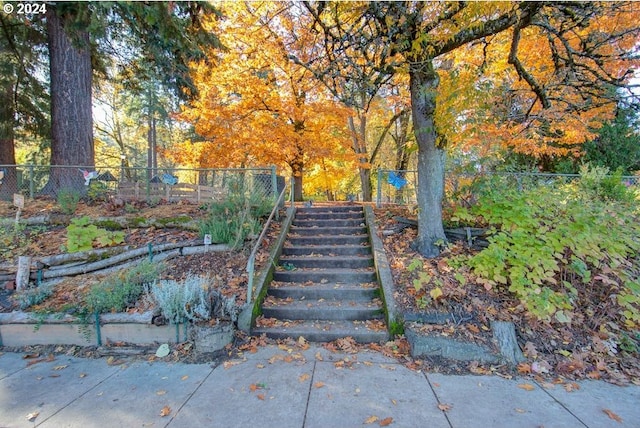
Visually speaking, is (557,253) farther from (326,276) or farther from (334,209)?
(334,209)

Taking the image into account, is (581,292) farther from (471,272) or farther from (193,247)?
(193,247)

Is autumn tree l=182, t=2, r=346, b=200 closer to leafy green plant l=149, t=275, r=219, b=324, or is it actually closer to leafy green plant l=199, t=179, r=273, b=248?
leafy green plant l=199, t=179, r=273, b=248

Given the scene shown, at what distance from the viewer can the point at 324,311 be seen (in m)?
3.90

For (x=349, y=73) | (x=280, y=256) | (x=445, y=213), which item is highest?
(x=349, y=73)

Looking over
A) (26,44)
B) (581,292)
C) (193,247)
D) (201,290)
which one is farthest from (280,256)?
(26,44)

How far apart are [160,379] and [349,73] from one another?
14.7 feet

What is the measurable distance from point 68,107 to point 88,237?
3747 mm

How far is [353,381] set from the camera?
2789mm

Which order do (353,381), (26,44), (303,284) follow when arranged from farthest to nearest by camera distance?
(26,44)
(303,284)
(353,381)

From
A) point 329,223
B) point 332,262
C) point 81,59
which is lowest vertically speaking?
point 332,262

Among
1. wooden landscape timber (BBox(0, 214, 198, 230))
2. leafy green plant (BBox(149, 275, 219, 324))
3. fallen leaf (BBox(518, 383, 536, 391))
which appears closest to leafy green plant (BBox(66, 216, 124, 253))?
wooden landscape timber (BBox(0, 214, 198, 230))

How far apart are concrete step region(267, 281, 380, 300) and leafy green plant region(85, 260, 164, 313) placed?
1622 mm

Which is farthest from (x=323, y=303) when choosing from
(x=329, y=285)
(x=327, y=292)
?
(x=329, y=285)

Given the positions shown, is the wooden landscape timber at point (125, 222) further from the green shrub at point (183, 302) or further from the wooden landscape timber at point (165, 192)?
the green shrub at point (183, 302)
